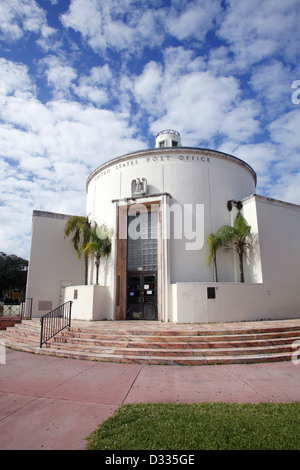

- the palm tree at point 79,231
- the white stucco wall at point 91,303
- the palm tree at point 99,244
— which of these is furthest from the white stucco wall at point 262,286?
the palm tree at point 79,231

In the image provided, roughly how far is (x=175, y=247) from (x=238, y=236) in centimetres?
Answer: 322

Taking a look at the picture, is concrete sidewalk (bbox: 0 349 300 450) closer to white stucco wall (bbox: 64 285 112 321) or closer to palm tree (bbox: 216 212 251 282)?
white stucco wall (bbox: 64 285 112 321)

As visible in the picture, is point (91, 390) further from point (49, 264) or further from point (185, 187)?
point (49, 264)

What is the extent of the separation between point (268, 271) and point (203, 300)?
4.05 metres

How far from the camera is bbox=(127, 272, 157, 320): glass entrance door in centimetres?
1370

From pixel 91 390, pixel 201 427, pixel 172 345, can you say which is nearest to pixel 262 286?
pixel 172 345

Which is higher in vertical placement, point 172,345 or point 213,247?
point 213,247

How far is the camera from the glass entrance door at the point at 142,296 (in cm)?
1370

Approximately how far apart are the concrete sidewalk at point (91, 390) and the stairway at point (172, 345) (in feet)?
1.13

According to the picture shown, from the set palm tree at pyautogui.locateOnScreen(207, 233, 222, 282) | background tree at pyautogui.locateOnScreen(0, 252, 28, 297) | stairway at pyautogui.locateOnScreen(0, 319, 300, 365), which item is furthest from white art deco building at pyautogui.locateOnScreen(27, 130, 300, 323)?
background tree at pyautogui.locateOnScreen(0, 252, 28, 297)

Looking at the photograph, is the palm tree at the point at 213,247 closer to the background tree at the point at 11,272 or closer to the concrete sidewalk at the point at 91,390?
the concrete sidewalk at the point at 91,390

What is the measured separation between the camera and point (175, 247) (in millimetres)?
13898
